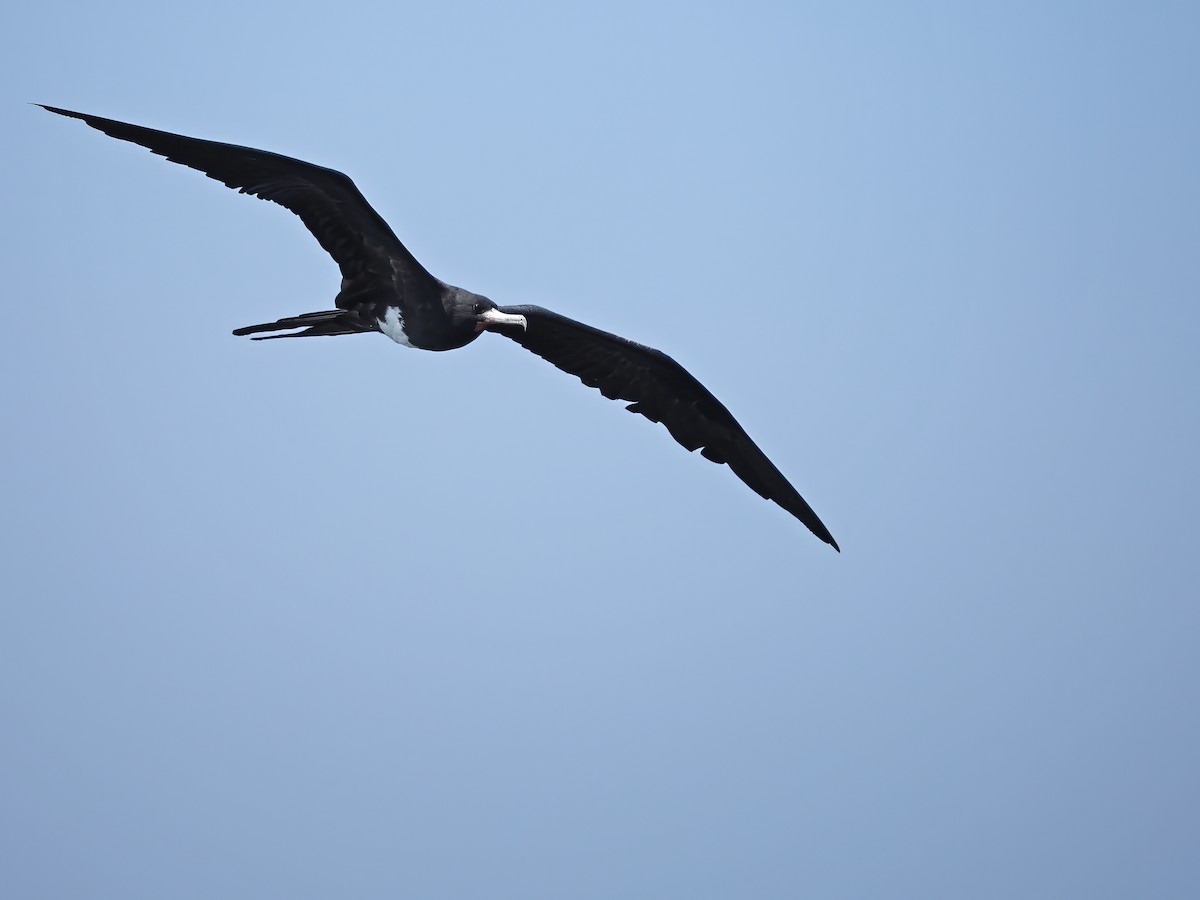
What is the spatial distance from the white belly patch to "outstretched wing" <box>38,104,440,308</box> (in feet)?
0.49

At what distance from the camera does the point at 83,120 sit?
9.46 m

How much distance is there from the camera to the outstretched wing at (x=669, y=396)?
1323 centimetres

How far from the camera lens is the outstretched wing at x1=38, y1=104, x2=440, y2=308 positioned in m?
10.0

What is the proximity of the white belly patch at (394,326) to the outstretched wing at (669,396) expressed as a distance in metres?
1.90

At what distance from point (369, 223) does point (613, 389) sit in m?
3.65

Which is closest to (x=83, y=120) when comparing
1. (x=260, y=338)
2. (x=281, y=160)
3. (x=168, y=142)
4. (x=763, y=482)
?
(x=168, y=142)

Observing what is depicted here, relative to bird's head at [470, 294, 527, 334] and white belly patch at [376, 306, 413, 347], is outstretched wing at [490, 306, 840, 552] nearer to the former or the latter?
bird's head at [470, 294, 527, 334]

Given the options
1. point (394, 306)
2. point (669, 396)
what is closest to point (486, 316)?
point (394, 306)

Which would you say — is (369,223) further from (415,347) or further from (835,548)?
(835,548)

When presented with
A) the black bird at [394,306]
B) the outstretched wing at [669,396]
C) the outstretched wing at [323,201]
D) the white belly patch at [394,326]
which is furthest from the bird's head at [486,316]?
the outstretched wing at [669,396]

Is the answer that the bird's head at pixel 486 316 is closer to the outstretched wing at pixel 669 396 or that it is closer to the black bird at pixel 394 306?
the black bird at pixel 394 306

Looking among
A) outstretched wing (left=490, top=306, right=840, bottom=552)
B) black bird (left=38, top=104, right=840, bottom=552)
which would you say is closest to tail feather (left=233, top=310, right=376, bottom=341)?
black bird (left=38, top=104, right=840, bottom=552)

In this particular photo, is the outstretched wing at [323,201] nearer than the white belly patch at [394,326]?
Yes

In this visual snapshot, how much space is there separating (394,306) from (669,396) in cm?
358
